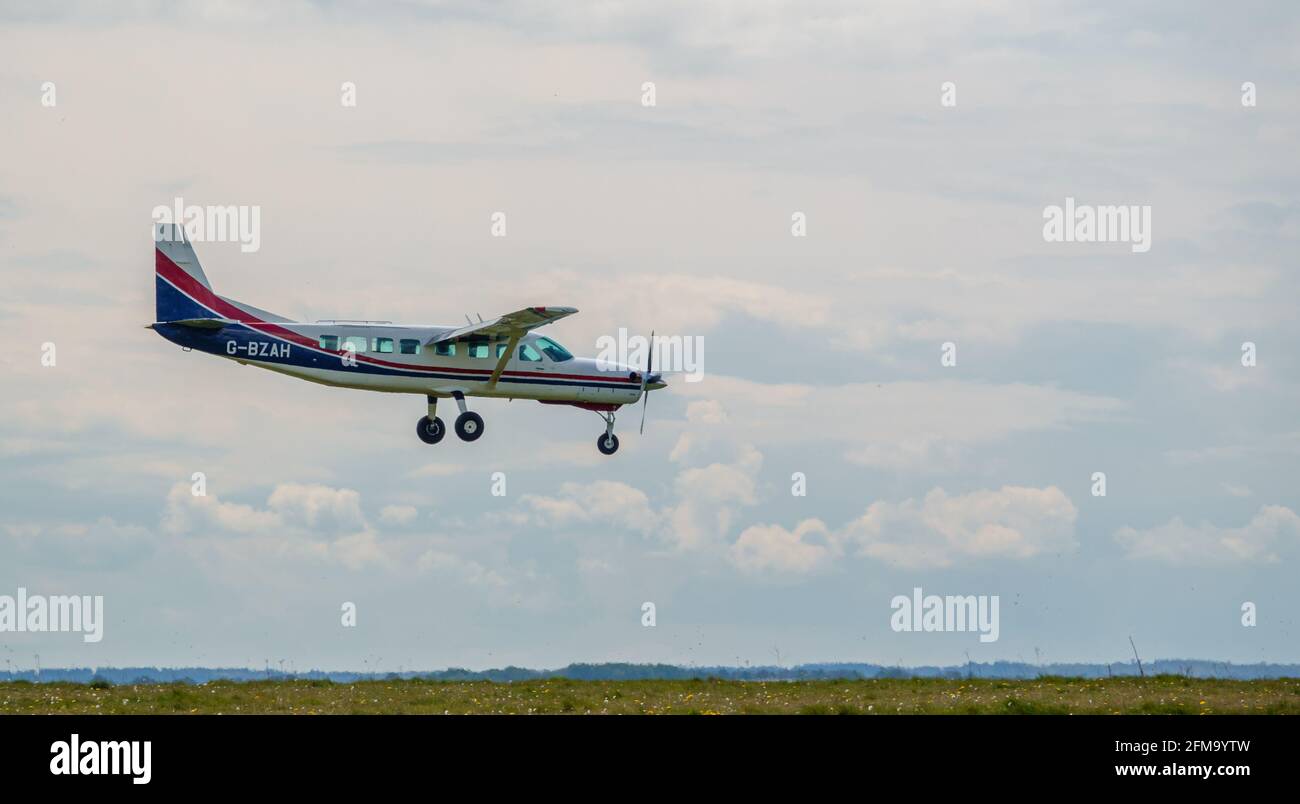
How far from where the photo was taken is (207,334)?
4809cm

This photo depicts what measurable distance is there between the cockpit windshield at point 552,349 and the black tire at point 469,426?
9.15 ft

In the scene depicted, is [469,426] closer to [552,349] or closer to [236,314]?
[552,349]

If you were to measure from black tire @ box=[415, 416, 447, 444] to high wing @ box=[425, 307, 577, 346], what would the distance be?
2409mm

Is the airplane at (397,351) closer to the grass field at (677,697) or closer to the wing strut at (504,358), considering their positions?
the wing strut at (504,358)

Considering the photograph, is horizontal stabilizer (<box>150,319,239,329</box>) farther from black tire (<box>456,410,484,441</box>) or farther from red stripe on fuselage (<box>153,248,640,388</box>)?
black tire (<box>456,410,484,441</box>)

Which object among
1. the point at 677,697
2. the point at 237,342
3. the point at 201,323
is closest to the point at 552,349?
the point at 237,342

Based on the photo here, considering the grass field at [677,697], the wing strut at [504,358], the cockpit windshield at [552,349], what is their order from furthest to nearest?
1. the cockpit windshield at [552,349]
2. the wing strut at [504,358]
3. the grass field at [677,697]

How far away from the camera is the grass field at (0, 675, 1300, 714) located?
104ft

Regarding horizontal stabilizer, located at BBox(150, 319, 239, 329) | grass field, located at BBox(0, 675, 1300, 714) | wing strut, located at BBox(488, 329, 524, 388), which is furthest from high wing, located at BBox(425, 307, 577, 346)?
grass field, located at BBox(0, 675, 1300, 714)

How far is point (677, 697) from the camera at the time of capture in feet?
112

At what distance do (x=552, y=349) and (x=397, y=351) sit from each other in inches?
181

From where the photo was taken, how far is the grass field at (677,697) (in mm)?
31547

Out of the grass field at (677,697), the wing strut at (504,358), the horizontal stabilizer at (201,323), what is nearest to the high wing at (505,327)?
the wing strut at (504,358)
